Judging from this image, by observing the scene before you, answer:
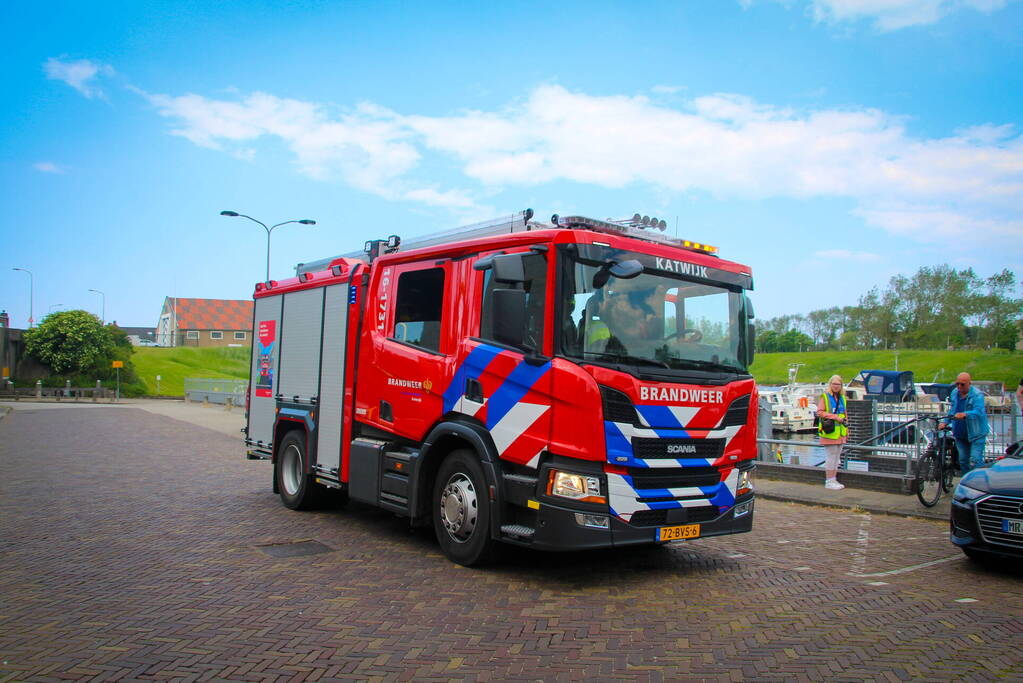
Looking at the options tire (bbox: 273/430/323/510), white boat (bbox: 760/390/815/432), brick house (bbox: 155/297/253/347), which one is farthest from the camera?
brick house (bbox: 155/297/253/347)

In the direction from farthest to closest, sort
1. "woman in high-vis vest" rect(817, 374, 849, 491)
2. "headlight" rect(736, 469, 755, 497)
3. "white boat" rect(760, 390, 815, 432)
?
"white boat" rect(760, 390, 815, 432) < "woman in high-vis vest" rect(817, 374, 849, 491) < "headlight" rect(736, 469, 755, 497)

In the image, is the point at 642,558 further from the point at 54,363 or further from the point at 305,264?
the point at 54,363

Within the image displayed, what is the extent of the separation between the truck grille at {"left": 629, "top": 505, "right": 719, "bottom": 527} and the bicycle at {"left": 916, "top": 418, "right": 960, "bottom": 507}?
210 inches

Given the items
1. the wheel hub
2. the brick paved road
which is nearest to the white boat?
the brick paved road

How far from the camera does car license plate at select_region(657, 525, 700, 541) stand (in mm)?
6016

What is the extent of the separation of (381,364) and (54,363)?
66.6 metres

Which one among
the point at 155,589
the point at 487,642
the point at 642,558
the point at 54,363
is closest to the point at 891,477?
the point at 642,558

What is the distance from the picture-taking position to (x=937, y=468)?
10281 millimetres

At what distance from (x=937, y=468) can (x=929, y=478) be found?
0.24 m

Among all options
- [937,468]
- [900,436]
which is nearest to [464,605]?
[937,468]

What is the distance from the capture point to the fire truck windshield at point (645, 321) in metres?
5.86

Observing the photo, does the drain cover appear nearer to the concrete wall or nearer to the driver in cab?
the driver in cab

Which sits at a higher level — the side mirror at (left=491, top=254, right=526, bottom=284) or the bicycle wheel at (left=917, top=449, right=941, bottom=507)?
the side mirror at (left=491, top=254, right=526, bottom=284)

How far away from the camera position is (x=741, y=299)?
7062 mm
